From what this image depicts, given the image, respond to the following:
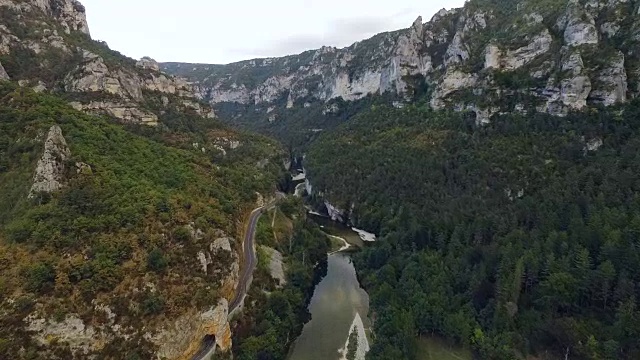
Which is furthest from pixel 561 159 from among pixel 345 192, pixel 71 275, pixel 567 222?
pixel 71 275

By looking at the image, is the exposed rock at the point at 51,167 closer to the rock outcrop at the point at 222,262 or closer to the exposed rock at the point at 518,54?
the rock outcrop at the point at 222,262

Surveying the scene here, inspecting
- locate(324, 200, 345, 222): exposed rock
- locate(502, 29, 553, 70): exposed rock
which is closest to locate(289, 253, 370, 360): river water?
locate(324, 200, 345, 222): exposed rock

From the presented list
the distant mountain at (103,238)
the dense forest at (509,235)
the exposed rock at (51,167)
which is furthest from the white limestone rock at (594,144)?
the exposed rock at (51,167)

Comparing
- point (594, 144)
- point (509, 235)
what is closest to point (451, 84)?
point (594, 144)

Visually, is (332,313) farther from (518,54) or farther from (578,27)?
(518,54)

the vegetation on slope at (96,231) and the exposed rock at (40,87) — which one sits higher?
the exposed rock at (40,87)
